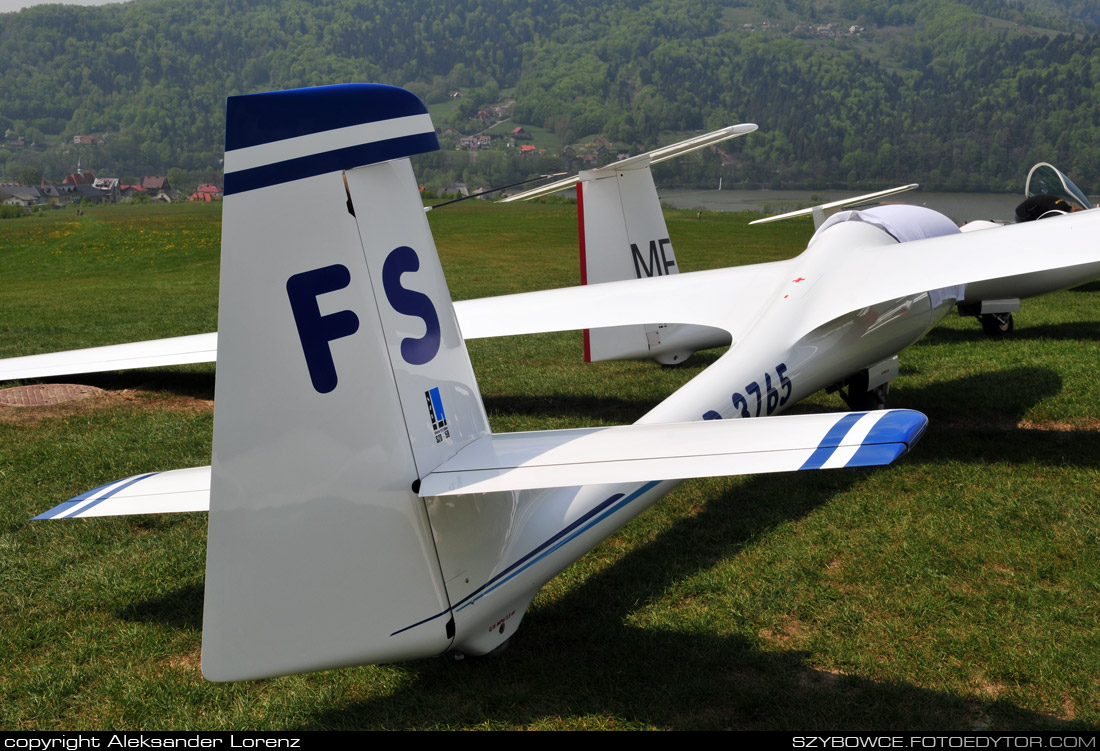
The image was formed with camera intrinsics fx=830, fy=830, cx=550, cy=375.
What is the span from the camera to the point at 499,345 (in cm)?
1345

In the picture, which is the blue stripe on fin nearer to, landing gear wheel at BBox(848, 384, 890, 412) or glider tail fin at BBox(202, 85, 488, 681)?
glider tail fin at BBox(202, 85, 488, 681)

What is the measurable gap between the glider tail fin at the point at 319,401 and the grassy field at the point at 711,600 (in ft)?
2.93

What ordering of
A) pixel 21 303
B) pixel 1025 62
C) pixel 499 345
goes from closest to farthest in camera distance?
pixel 499 345 < pixel 21 303 < pixel 1025 62

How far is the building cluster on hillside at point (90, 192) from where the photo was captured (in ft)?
387

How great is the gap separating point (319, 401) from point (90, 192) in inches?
6152

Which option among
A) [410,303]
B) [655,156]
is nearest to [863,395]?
[655,156]

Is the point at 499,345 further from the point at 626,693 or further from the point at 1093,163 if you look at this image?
the point at 1093,163

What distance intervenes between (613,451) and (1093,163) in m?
149

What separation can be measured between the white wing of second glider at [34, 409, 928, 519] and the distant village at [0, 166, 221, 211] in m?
119

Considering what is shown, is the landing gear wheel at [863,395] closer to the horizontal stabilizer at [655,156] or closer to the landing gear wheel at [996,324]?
the horizontal stabilizer at [655,156]

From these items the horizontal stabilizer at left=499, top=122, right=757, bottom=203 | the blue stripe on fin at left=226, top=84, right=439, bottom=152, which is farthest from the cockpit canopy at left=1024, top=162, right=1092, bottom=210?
the blue stripe on fin at left=226, top=84, right=439, bottom=152

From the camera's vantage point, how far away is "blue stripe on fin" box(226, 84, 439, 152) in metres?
2.81

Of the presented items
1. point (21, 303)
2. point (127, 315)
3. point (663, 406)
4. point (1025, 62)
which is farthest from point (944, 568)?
point (1025, 62)

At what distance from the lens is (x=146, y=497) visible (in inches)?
159
